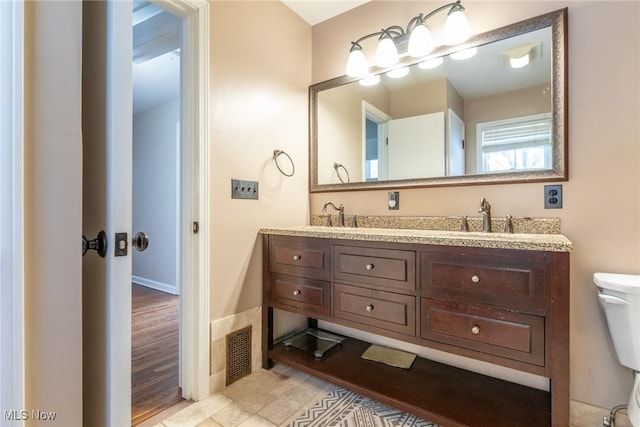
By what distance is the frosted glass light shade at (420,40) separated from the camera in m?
1.70

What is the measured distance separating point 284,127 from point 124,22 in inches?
59.0

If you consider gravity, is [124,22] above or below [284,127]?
below

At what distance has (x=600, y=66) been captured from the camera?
1.34 metres

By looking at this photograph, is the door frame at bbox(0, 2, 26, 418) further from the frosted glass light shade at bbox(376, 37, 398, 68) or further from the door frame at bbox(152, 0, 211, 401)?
the frosted glass light shade at bbox(376, 37, 398, 68)

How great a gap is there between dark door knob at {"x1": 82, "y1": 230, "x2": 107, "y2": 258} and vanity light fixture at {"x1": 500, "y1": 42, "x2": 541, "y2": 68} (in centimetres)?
192

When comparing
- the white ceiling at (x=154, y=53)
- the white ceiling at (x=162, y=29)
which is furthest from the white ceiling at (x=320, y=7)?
the white ceiling at (x=154, y=53)

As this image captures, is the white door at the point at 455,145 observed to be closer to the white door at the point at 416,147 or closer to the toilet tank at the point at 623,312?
the white door at the point at 416,147

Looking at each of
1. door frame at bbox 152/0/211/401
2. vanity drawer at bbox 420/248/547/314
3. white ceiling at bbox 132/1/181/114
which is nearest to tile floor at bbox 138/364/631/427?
door frame at bbox 152/0/211/401

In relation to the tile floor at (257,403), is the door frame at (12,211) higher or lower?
higher

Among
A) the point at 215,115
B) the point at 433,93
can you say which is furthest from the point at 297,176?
the point at 433,93

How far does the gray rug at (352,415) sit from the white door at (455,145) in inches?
50.5

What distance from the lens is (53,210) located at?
0.54m

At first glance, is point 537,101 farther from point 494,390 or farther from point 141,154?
point 141,154

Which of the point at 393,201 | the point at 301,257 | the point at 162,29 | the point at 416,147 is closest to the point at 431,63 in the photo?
the point at 416,147
